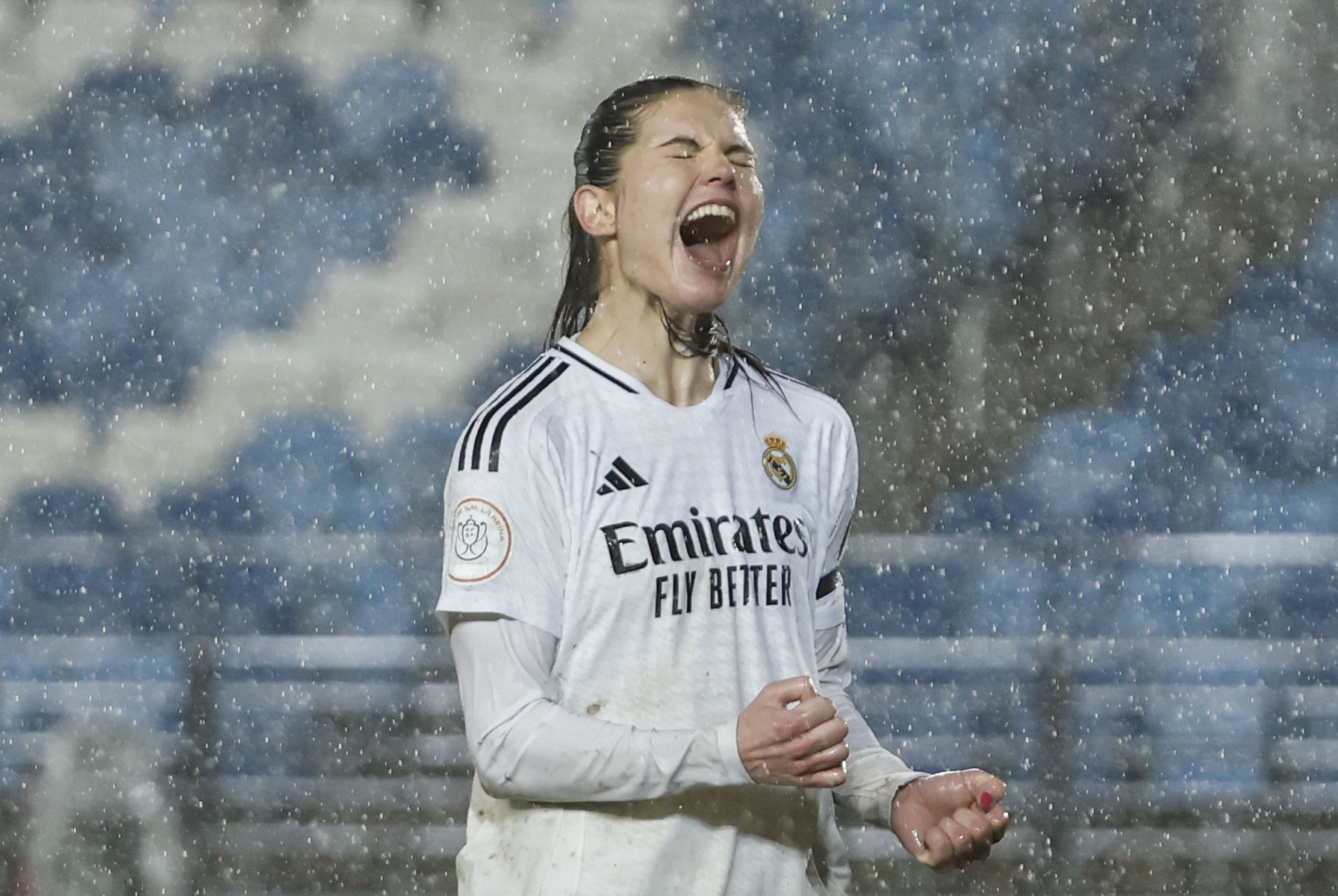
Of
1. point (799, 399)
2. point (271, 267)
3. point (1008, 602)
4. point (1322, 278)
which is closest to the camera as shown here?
point (799, 399)

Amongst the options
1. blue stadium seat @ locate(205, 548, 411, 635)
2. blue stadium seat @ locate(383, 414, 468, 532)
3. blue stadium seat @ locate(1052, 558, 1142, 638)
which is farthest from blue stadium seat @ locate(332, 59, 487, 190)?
blue stadium seat @ locate(1052, 558, 1142, 638)

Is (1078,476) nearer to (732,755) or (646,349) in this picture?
(646,349)

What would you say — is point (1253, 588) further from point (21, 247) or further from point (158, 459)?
point (21, 247)

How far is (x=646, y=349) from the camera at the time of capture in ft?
4.97

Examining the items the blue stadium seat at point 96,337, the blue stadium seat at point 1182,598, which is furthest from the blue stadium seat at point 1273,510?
the blue stadium seat at point 96,337

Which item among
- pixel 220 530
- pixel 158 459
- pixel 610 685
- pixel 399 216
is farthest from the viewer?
pixel 220 530

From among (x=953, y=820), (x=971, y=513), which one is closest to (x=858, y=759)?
(x=953, y=820)

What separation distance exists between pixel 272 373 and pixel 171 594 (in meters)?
2.06

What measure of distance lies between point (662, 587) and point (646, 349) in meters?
0.25

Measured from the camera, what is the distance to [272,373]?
10.5m

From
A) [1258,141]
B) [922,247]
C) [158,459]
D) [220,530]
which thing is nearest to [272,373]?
[220,530]

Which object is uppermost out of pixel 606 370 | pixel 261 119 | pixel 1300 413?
pixel 261 119

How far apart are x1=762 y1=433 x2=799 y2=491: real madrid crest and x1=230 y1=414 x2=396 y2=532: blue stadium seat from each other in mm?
7221

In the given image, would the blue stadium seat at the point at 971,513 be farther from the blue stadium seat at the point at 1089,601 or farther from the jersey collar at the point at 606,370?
the jersey collar at the point at 606,370
